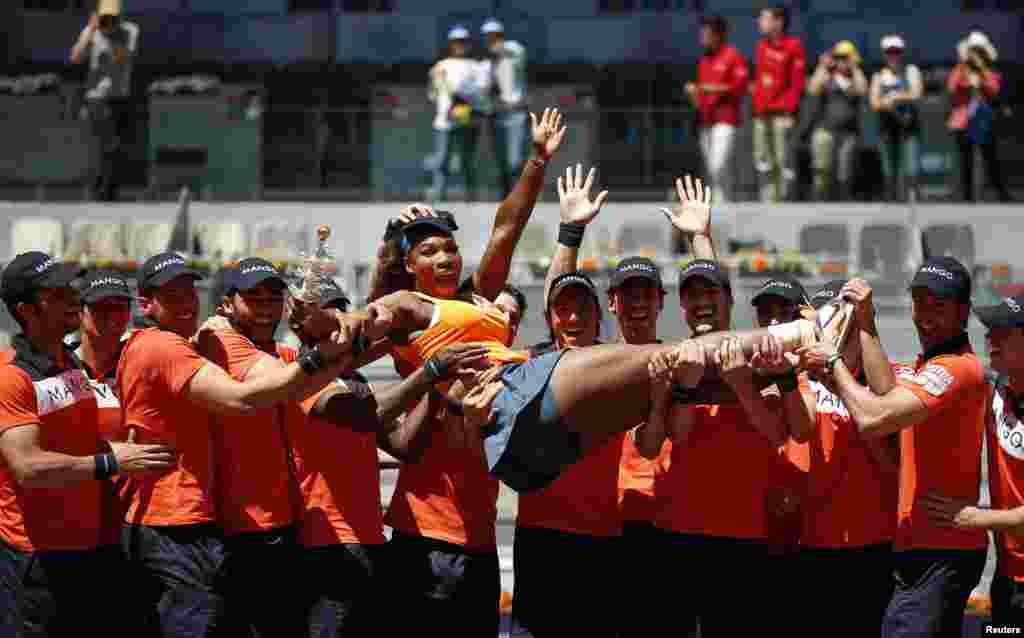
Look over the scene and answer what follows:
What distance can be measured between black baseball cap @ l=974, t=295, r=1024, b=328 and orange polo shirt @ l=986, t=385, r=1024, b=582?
30cm

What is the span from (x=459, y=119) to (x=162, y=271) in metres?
12.0

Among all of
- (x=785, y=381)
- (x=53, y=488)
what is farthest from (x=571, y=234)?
(x=53, y=488)

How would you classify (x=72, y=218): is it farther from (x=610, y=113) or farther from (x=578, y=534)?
(x=578, y=534)

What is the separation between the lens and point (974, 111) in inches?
771

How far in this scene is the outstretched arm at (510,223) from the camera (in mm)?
8281

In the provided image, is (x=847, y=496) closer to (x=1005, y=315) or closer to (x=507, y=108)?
(x=1005, y=315)

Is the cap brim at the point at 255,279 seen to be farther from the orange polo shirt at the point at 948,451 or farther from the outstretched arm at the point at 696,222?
the orange polo shirt at the point at 948,451

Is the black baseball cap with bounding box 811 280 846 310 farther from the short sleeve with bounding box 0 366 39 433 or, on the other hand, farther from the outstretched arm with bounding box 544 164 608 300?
the short sleeve with bounding box 0 366 39 433

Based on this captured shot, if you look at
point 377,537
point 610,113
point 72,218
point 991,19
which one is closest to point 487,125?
point 610,113

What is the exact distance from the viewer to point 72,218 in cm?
1961

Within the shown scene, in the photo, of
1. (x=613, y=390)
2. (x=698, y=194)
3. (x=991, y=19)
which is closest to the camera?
(x=613, y=390)

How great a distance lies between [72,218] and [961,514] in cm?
1409

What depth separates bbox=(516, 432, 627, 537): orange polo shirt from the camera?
7695mm

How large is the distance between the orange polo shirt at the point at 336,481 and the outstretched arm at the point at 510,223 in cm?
88
